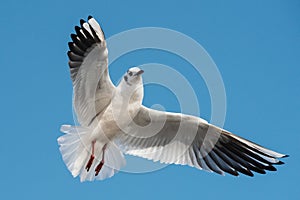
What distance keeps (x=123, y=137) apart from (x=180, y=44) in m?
1.42

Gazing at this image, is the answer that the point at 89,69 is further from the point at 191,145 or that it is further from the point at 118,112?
the point at 191,145

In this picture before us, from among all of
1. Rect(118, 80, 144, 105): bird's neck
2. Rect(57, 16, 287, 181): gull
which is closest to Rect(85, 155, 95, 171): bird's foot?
Rect(57, 16, 287, 181): gull

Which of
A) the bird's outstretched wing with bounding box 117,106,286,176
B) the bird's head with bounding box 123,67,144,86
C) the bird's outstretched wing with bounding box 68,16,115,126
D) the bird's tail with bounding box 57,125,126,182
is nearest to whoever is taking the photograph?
the bird's outstretched wing with bounding box 68,16,115,126

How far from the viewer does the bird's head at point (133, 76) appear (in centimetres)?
928

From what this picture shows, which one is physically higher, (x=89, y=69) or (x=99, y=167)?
(x=89, y=69)

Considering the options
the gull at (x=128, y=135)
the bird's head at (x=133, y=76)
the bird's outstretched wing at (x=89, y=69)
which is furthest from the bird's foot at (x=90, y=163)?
the bird's head at (x=133, y=76)

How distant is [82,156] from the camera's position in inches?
380

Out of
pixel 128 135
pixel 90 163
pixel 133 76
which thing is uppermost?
pixel 133 76

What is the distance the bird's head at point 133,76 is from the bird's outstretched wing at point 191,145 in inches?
15.5

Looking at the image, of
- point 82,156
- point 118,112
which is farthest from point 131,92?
point 82,156

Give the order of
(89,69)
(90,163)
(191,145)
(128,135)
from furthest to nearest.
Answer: (128,135) → (191,145) → (90,163) → (89,69)

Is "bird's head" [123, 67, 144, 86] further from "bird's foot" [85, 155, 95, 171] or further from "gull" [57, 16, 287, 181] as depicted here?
"bird's foot" [85, 155, 95, 171]

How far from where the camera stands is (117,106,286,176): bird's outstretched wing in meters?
9.45

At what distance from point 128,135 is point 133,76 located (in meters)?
0.96
